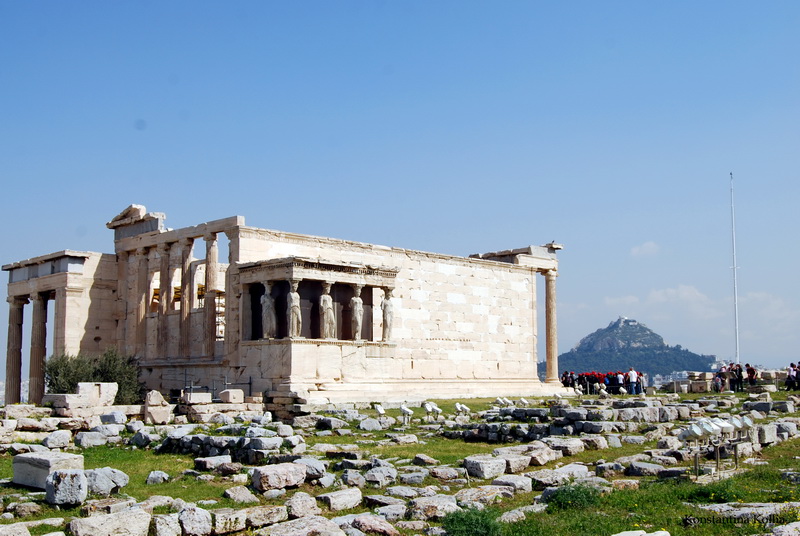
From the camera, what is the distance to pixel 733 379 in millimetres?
32938

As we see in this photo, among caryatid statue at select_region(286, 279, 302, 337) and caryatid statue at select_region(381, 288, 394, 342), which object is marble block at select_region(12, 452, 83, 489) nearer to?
caryatid statue at select_region(286, 279, 302, 337)

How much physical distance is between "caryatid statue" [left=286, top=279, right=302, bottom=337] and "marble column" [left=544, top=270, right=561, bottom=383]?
15.3 m

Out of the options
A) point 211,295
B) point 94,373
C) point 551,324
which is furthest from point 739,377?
point 94,373

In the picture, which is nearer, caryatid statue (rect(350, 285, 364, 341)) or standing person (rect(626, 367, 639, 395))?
caryatid statue (rect(350, 285, 364, 341))

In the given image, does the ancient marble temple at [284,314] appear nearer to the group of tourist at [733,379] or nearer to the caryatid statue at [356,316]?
the caryatid statue at [356,316]

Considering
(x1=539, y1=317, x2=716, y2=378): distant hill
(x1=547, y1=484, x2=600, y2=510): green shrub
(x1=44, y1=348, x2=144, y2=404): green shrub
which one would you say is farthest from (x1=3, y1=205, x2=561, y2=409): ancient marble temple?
(x1=539, y1=317, x2=716, y2=378): distant hill

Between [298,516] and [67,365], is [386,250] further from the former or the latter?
[298,516]

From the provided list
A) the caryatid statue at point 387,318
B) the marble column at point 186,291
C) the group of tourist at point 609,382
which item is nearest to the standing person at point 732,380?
the group of tourist at point 609,382

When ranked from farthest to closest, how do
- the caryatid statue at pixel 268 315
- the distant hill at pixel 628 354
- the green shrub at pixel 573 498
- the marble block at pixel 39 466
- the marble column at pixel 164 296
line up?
the distant hill at pixel 628 354, the marble column at pixel 164 296, the caryatid statue at pixel 268 315, the marble block at pixel 39 466, the green shrub at pixel 573 498

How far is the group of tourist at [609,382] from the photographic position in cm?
3347

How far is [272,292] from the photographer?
2700 centimetres

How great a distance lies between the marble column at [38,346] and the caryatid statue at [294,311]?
35.2ft

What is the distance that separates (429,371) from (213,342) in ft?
24.9

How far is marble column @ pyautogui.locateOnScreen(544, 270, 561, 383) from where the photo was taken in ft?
126
